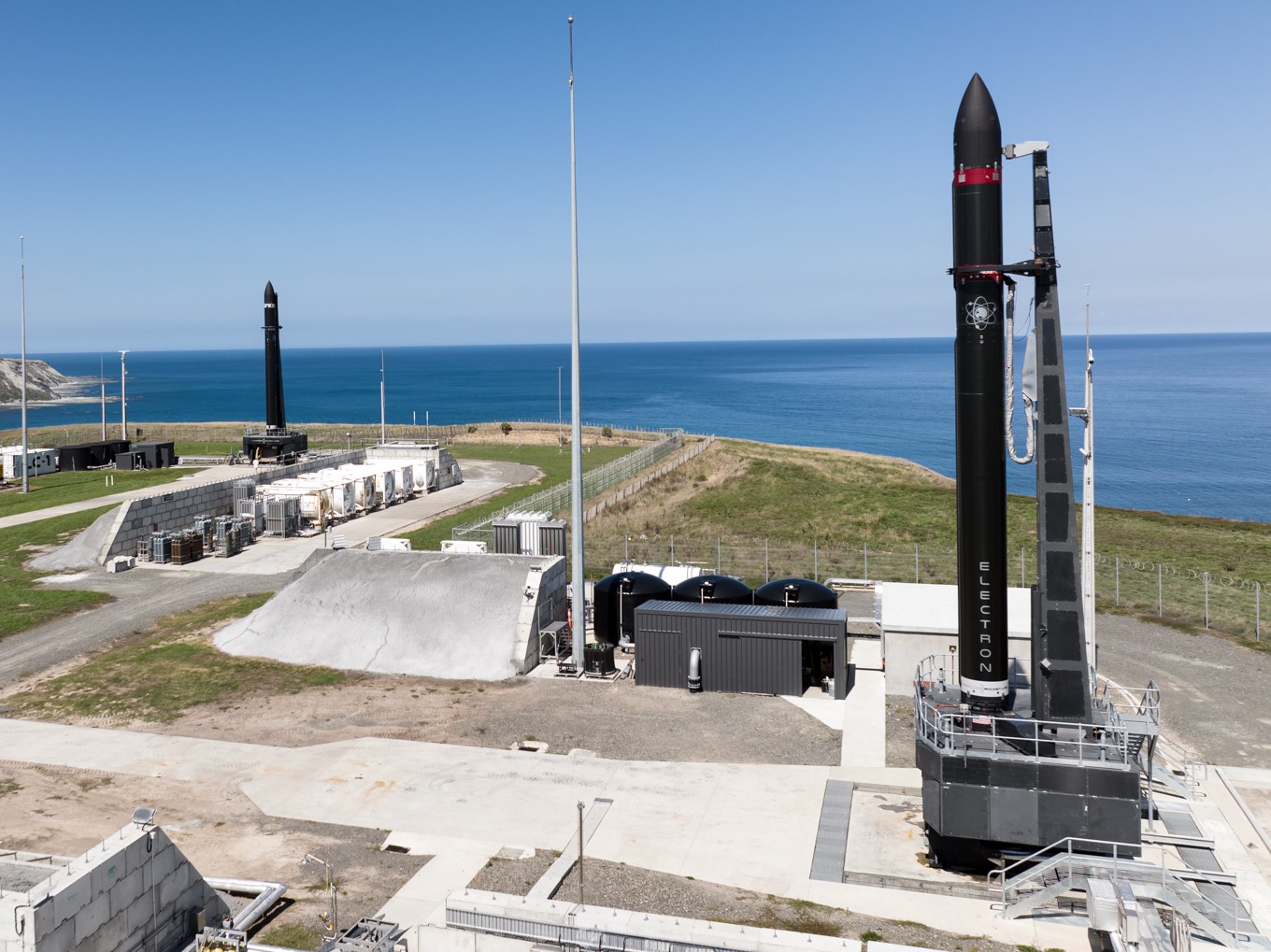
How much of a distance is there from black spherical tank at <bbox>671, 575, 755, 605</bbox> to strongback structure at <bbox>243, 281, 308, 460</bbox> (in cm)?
5238

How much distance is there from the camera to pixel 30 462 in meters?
76.2

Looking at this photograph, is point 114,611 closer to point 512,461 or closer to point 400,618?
point 400,618

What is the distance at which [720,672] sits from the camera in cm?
3072

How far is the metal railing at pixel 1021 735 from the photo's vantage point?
744 inches

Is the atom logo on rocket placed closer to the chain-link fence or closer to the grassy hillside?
the chain-link fence

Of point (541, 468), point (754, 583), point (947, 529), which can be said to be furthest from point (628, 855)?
point (541, 468)

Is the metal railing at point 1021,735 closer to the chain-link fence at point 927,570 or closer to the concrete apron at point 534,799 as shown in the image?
the concrete apron at point 534,799

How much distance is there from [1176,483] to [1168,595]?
6989 centimetres

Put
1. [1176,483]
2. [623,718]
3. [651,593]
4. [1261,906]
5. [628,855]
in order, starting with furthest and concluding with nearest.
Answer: [1176,483]
[651,593]
[623,718]
[628,855]
[1261,906]

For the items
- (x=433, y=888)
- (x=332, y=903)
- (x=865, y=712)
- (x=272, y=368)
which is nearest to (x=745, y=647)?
(x=865, y=712)

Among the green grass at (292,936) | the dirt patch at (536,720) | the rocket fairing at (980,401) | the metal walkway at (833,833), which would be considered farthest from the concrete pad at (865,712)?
the green grass at (292,936)

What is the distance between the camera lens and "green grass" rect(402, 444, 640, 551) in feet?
180

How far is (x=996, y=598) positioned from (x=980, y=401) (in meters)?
4.06

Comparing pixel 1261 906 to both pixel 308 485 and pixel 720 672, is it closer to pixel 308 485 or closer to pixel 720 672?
pixel 720 672
